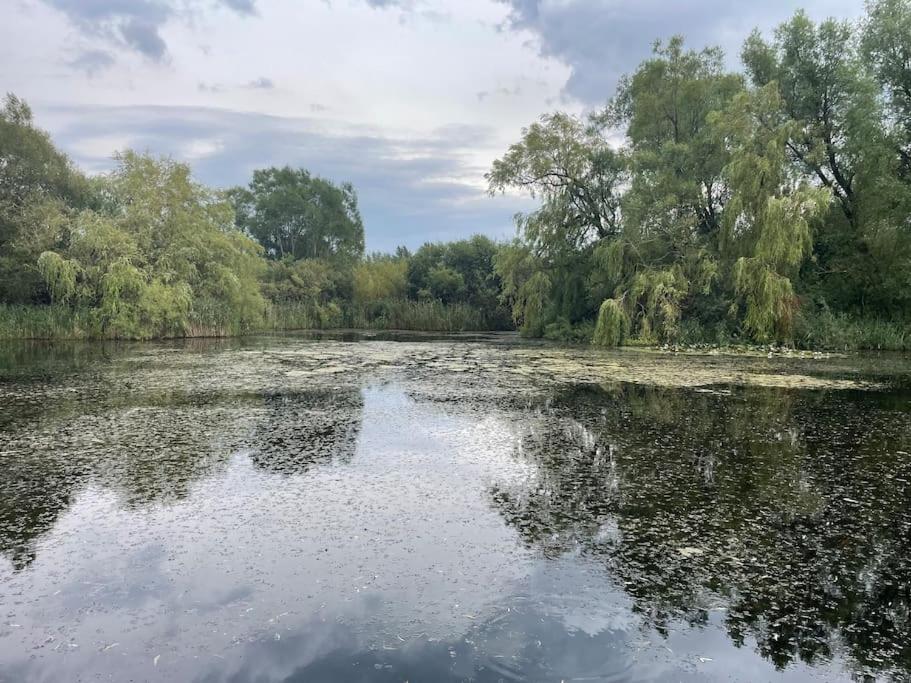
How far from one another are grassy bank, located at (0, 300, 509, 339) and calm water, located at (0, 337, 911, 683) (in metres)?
15.3

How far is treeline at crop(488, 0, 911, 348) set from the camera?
17.8 metres

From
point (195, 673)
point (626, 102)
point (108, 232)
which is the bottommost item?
point (195, 673)

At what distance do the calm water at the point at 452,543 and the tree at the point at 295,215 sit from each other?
52.6 meters

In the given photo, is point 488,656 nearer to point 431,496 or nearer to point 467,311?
point 431,496

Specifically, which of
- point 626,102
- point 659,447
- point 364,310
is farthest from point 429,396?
point 364,310

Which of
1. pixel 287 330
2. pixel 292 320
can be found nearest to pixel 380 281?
pixel 292 320

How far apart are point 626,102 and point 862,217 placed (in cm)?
1026

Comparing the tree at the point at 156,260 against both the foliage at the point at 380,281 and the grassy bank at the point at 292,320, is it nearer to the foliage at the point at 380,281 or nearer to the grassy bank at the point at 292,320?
the grassy bank at the point at 292,320

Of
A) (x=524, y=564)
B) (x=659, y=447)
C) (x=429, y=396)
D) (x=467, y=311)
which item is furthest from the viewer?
(x=467, y=311)

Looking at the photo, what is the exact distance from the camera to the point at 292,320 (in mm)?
33062

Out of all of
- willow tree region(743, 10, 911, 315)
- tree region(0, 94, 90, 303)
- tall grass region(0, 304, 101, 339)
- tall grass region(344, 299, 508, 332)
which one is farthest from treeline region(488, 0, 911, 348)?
tree region(0, 94, 90, 303)

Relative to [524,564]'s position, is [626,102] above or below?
above

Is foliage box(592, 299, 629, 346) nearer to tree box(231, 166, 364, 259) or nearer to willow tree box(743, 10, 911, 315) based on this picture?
willow tree box(743, 10, 911, 315)

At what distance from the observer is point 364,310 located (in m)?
37.6
